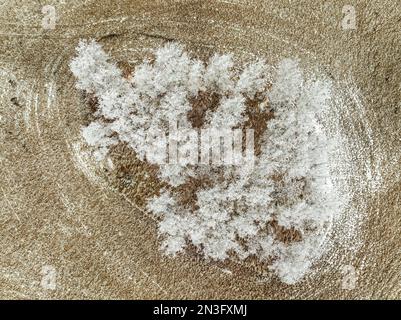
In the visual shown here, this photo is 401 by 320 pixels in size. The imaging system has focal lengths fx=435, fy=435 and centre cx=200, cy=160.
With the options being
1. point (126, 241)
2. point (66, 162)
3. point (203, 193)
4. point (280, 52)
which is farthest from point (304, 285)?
point (66, 162)

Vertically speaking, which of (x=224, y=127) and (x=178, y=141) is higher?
(x=224, y=127)

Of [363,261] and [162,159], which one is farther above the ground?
[162,159]

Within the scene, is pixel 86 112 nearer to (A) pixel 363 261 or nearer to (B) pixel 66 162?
(B) pixel 66 162

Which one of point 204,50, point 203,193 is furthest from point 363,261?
point 204,50

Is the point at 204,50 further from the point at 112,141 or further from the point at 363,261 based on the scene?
the point at 363,261

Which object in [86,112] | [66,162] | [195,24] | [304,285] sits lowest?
[304,285]
